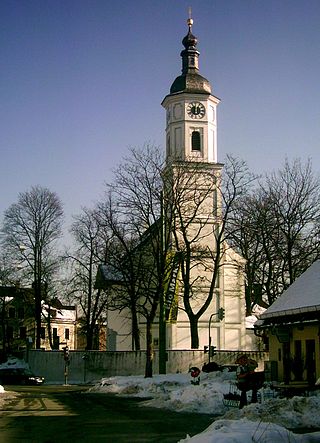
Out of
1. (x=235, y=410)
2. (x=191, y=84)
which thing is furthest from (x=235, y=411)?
(x=191, y=84)

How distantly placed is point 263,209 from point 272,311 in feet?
57.2

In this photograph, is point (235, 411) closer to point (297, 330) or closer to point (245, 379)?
point (245, 379)

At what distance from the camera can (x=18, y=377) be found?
4659 centimetres

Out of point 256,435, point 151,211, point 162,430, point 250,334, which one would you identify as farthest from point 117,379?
point 256,435

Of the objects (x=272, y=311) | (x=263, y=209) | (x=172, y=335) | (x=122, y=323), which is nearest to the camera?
(x=272, y=311)

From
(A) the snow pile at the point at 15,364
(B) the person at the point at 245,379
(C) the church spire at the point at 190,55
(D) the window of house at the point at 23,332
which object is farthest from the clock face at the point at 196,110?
(D) the window of house at the point at 23,332

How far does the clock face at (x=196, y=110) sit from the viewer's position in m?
49.5

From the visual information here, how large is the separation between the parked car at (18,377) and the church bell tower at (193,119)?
1928 centimetres

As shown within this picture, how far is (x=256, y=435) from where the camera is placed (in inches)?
438

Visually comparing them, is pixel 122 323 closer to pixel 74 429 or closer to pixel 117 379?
pixel 117 379

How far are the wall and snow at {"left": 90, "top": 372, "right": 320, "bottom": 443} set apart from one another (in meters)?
10.4

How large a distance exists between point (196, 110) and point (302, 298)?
27458 millimetres

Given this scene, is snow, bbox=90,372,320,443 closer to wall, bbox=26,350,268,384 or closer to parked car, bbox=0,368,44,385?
wall, bbox=26,350,268,384

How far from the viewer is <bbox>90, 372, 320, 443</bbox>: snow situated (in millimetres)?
11250
